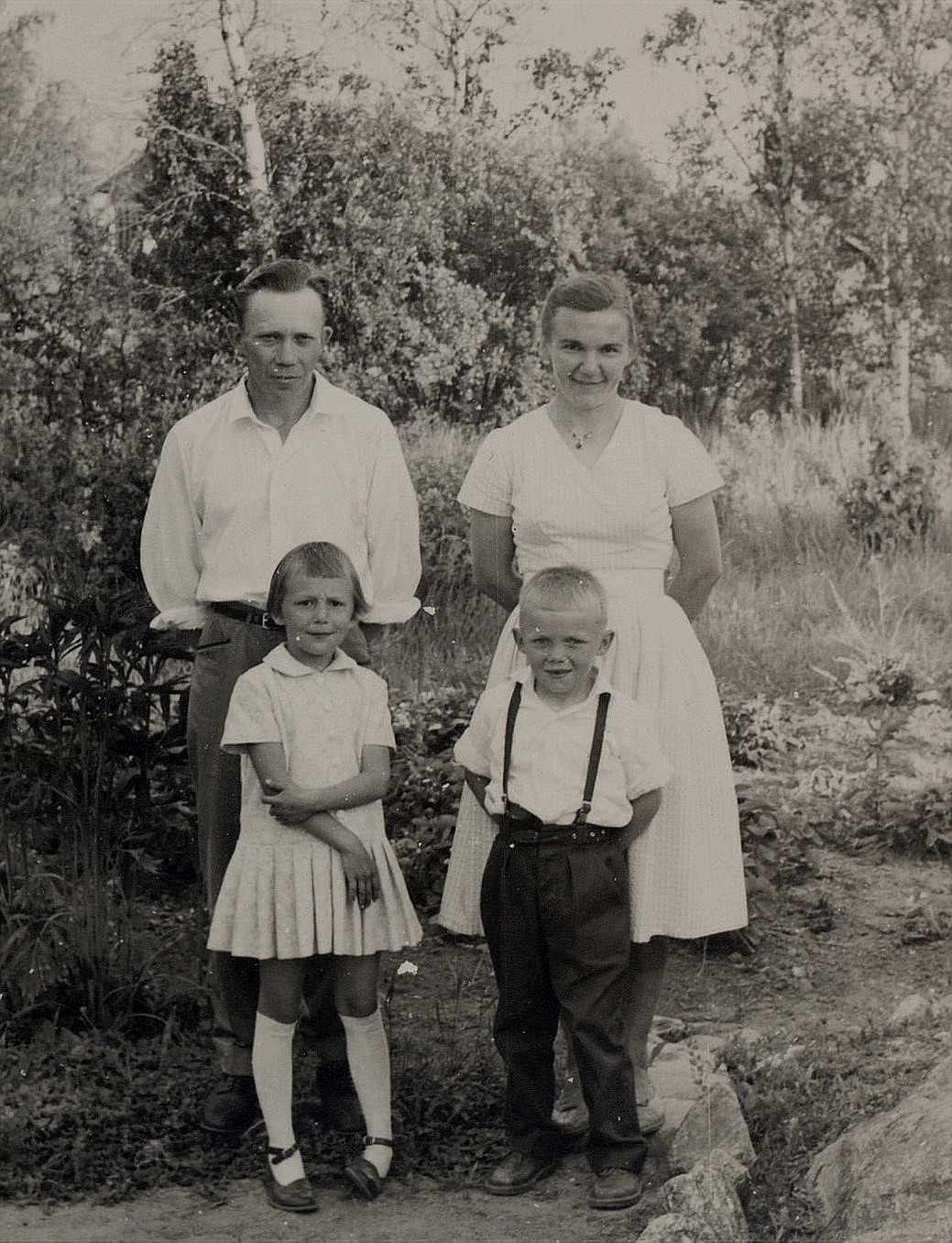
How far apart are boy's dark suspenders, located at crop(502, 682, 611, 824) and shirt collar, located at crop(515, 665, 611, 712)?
13 mm

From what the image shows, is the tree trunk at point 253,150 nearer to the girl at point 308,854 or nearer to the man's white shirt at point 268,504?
the man's white shirt at point 268,504

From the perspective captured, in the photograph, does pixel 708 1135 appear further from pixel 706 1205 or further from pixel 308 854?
pixel 308 854

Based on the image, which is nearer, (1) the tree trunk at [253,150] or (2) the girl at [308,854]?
(2) the girl at [308,854]

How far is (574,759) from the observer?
325 cm

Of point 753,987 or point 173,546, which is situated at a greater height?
point 173,546

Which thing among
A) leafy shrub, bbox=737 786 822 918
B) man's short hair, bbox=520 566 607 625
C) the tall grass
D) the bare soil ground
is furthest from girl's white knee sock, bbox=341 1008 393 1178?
the tall grass

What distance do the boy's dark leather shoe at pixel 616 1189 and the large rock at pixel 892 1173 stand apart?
397 mm

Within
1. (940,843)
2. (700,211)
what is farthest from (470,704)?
(700,211)

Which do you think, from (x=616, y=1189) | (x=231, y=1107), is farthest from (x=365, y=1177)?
(x=616, y=1189)

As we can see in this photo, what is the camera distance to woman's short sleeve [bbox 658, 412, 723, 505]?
3516 mm

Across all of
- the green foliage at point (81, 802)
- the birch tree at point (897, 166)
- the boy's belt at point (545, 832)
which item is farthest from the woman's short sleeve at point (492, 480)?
the birch tree at point (897, 166)

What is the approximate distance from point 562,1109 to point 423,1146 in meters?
0.37

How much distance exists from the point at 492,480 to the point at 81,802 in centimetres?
178

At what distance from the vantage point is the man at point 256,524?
3.51m
